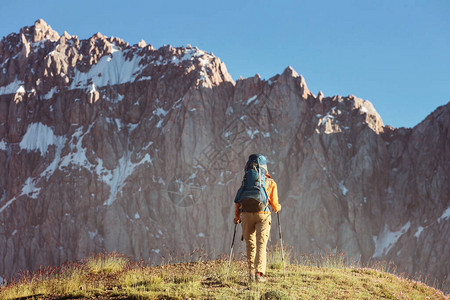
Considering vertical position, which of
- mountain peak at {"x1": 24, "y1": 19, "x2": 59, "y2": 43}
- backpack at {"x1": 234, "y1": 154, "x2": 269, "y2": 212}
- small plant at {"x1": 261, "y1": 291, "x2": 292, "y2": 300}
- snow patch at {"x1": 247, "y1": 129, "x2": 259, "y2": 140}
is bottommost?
small plant at {"x1": 261, "y1": 291, "x2": 292, "y2": 300}

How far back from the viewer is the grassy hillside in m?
7.71

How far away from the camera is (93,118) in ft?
253

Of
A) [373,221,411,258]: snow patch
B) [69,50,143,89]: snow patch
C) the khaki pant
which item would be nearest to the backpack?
the khaki pant

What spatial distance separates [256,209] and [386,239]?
2073 inches

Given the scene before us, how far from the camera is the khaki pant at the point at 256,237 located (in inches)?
334

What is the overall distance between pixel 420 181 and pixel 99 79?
62.4 m

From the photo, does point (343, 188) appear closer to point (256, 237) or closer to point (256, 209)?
point (256, 237)

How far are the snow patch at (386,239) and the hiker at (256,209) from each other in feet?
163

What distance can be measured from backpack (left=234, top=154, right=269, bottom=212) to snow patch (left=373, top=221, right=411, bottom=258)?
49953 mm

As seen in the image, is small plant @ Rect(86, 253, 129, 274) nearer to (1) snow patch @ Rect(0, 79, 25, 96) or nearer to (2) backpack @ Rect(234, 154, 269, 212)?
(2) backpack @ Rect(234, 154, 269, 212)

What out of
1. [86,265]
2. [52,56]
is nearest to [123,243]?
[52,56]

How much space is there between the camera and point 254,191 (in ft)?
27.7

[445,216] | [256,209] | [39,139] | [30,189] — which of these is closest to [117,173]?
[30,189]

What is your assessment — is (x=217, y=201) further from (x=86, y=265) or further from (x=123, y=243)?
(x=86, y=265)
